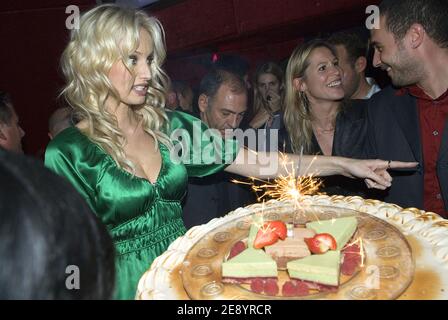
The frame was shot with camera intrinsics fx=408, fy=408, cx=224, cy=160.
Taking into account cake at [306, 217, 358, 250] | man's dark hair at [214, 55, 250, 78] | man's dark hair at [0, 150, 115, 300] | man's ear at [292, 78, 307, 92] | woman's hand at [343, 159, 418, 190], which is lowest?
cake at [306, 217, 358, 250]

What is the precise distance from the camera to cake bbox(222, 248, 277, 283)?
187cm

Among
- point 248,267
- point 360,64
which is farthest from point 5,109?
point 360,64

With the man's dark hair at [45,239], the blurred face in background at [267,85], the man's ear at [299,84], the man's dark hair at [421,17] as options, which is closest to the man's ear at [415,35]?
the man's dark hair at [421,17]

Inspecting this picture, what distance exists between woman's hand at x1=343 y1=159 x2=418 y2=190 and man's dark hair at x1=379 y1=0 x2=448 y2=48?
94cm

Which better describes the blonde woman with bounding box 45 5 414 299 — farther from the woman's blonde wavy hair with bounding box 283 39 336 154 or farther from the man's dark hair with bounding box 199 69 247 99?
the man's dark hair with bounding box 199 69 247 99

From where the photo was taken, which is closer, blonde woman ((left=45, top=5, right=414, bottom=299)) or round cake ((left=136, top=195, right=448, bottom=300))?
round cake ((left=136, top=195, right=448, bottom=300))

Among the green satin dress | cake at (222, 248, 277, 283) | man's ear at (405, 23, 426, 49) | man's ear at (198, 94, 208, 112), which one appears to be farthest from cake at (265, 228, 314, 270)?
man's ear at (198, 94, 208, 112)

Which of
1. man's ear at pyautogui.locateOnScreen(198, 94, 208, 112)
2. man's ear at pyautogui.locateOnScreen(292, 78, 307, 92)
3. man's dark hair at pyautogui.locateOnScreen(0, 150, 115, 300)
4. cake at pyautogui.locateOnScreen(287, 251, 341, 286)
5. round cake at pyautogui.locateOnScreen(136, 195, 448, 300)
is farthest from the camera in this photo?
man's ear at pyautogui.locateOnScreen(198, 94, 208, 112)

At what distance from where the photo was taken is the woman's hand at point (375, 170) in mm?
2498

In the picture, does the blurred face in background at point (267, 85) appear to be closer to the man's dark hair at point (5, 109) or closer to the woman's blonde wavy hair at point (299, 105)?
the woman's blonde wavy hair at point (299, 105)

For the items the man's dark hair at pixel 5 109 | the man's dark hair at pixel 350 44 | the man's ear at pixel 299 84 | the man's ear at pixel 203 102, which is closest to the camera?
the man's dark hair at pixel 5 109

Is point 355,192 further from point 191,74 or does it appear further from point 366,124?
point 191,74

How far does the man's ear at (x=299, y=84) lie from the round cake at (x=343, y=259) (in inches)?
61.7
